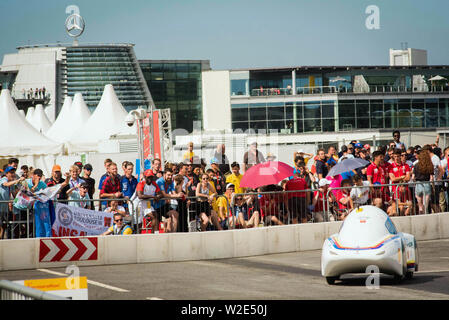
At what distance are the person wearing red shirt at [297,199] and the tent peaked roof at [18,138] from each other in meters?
18.6

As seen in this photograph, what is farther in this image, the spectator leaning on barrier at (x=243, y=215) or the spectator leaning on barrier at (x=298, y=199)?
the spectator leaning on barrier at (x=298, y=199)

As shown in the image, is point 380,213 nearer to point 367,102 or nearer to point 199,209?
point 199,209

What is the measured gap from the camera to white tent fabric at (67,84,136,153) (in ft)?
123

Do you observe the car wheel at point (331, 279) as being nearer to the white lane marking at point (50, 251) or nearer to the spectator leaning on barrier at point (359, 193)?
the white lane marking at point (50, 251)

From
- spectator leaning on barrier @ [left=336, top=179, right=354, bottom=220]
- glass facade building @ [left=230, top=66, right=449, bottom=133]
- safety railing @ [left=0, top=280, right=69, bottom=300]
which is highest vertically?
glass facade building @ [left=230, top=66, right=449, bottom=133]

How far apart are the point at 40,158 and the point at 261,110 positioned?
138ft

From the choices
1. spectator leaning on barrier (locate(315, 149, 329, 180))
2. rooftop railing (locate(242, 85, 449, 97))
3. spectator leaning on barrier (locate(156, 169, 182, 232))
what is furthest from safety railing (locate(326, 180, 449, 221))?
rooftop railing (locate(242, 85, 449, 97))

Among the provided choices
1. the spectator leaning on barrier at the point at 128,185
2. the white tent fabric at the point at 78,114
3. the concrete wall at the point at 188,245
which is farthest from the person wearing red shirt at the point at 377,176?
the white tent fabric at the point at 78,114

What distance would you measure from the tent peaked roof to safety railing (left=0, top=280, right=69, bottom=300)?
28985mm

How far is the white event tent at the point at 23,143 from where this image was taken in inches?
1326

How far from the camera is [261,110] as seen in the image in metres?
74.6

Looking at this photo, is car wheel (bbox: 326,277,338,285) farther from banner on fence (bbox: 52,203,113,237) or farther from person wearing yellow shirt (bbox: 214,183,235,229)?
banner on fence (bbox: 52,203,113,237)

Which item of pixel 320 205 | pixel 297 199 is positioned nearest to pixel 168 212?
pixel 297 199

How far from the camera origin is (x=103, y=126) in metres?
41.4
